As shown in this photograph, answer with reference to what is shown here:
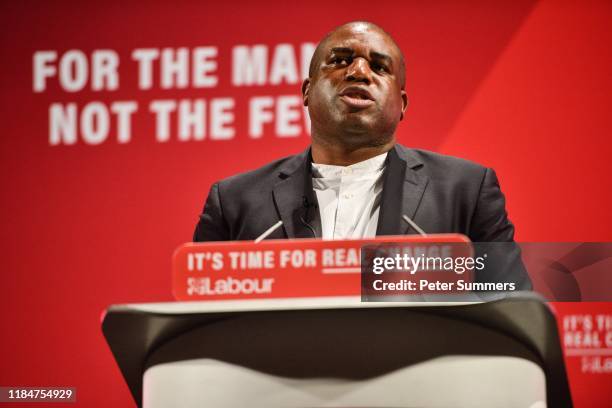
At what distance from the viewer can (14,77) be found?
2668 millimetres

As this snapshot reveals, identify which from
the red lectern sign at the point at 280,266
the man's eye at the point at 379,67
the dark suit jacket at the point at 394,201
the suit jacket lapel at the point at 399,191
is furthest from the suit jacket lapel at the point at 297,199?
the red lectern sign at the point at 280,266

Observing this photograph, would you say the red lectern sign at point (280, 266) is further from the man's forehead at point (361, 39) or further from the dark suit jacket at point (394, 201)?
the man's forehead at point (361, 39)

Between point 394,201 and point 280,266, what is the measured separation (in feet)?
2.06

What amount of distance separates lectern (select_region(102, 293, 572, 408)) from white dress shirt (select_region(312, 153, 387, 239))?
641 mm

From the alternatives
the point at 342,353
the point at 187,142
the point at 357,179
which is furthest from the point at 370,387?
the point at 187,142

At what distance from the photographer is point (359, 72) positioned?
1812mm

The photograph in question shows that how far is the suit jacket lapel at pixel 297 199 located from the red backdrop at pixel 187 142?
592 mm

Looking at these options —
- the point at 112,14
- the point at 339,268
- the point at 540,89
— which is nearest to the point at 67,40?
the point at 112,14

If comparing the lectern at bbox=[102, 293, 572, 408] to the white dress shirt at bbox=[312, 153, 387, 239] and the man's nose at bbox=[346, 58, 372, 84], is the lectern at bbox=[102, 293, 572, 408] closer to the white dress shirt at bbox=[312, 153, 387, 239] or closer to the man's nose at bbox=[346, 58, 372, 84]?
the white dress shirt at bbox=[312, 153, 387, 239]

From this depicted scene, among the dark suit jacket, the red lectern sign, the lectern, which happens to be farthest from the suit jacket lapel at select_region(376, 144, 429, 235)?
the lectern

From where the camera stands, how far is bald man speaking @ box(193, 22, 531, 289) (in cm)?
176

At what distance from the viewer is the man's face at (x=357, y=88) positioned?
182 cm

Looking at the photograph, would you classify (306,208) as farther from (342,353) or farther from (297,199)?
(342,353)

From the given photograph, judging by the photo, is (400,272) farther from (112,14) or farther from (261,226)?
(112,14)
